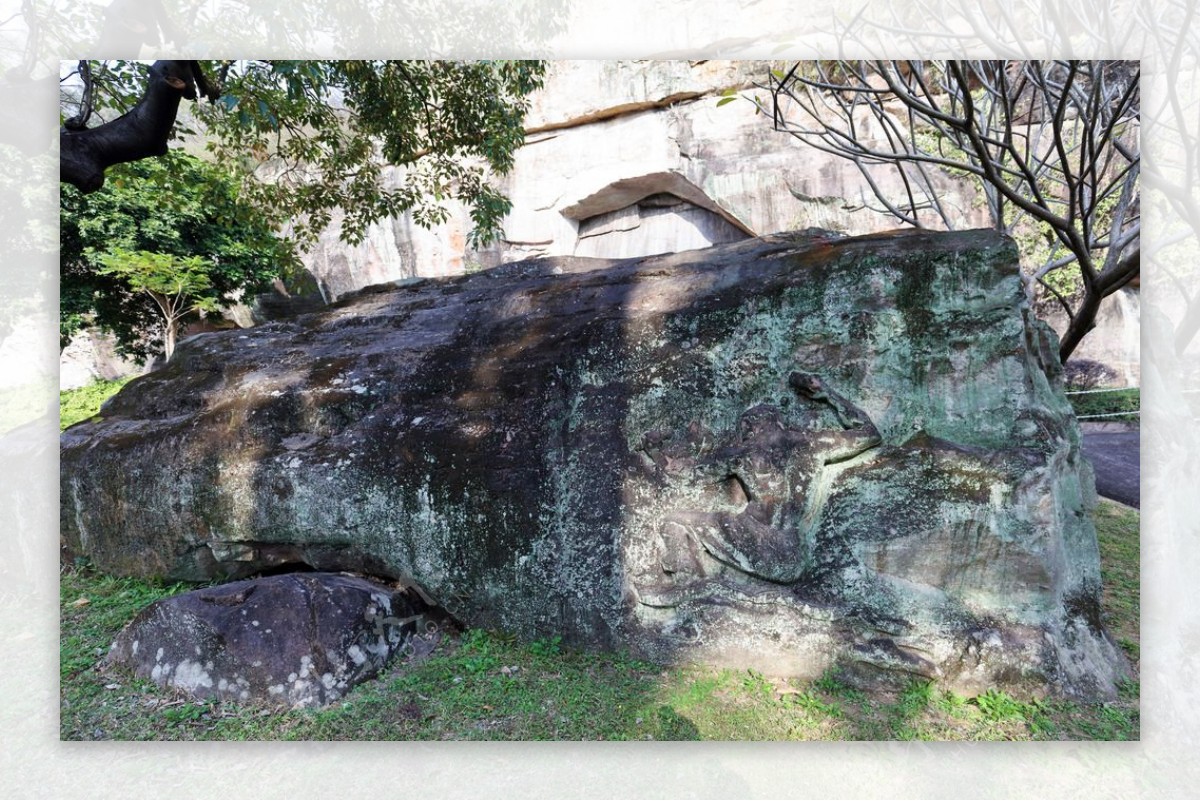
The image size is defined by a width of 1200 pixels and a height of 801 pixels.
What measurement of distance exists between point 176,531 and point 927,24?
5.86 m

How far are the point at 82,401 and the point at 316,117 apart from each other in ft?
11.8

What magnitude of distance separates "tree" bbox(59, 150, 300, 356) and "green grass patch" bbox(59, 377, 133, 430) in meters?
0.61

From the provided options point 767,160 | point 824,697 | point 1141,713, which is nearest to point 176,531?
point 824,697

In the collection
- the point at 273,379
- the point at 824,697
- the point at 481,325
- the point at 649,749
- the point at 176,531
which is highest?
the point at 481,325

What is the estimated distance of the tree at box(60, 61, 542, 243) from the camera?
3.83m

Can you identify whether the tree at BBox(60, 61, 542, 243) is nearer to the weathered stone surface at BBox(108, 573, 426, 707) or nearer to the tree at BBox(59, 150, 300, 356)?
the tree at BBox(59, 150, 300, 356)

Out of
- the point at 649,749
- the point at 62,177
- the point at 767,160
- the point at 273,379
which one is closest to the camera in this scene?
the point at 649,749

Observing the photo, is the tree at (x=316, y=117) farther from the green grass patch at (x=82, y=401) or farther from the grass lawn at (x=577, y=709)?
the grass lawn at (x=577, y=709)

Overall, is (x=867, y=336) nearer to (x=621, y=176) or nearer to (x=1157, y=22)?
(x=1157, y=22)

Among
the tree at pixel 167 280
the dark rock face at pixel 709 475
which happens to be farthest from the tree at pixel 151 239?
the dark rock face at pixel 709 475

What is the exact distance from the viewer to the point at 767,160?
11867mm

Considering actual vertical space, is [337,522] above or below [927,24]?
below

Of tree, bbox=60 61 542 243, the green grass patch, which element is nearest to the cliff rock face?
the green grass patch

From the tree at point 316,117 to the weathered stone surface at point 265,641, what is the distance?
2.66 metres
